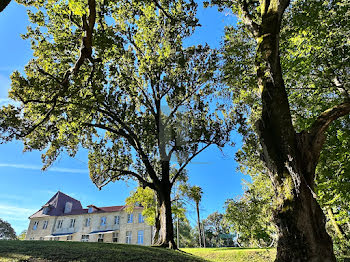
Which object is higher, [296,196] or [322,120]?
[322,120]

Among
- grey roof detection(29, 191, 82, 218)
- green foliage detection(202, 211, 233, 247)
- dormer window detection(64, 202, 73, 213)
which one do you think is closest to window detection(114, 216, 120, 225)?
grey roof detection(29, 191, 82, 218)

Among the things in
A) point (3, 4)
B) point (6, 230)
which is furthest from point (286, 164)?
point (6, 230)

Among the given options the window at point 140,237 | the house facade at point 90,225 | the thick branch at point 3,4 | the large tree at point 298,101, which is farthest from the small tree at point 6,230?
the thick branch at point 3,4

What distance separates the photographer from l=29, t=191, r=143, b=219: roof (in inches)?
1385

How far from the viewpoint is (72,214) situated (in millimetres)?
35562

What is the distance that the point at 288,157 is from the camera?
4613mm

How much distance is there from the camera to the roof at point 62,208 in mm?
35188

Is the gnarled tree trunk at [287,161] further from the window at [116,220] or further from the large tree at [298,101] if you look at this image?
the window at [116,220]

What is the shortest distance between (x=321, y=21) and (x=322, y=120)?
517cm

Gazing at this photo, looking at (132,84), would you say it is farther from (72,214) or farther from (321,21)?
(72,214)

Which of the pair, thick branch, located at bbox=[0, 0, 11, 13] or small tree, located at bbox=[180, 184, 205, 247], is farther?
small tree, located at bbox=[180, 184, 205, 247]

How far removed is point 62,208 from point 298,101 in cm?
4166

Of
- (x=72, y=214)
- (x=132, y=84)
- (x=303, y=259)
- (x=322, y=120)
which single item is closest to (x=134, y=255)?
(x=303, y=259)

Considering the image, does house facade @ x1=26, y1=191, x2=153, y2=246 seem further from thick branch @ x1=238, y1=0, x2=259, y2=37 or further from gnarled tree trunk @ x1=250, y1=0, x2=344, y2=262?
thick branch @ x1=238, y1=0, x2=259, y2=37
